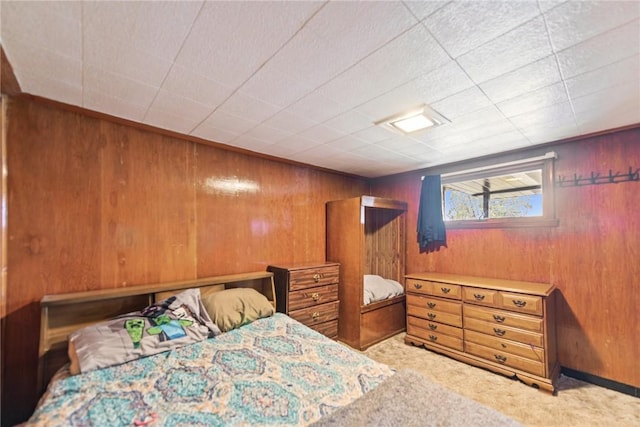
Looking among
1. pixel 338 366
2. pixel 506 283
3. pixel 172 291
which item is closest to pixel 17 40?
pixel 172 291

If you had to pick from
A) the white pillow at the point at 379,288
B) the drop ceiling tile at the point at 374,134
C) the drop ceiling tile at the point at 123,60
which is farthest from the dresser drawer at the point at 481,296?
the drop ceiling tile at the point at 123,60

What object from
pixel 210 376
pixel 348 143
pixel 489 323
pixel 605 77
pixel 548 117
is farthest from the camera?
pixel 348 143

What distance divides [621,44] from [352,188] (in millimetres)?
3261

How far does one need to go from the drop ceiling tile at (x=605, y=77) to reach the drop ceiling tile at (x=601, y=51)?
0.20ft

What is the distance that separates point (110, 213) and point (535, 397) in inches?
153

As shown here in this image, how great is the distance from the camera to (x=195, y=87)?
1.80 meters

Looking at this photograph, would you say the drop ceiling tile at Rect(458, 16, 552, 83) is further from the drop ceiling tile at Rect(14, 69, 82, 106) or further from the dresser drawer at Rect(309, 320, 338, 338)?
the dresser drawer at Rect(309, 320, 338, 338)

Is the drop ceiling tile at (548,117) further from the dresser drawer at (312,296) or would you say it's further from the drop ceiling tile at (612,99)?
the dresser drawer at (312,296)

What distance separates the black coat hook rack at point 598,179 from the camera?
2.46 metres

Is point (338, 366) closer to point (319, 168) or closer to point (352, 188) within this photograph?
point (319, 168)

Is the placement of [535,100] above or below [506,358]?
above

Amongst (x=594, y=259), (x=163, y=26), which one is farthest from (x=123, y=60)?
(x=594, y=259)

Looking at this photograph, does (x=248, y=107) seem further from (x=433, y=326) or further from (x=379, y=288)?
(x=433, y=326)

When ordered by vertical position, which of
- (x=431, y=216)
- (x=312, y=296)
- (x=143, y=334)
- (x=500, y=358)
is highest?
(x=431, y=216)
